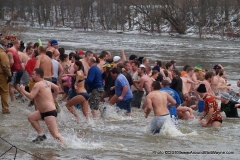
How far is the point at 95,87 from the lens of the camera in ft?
37.8

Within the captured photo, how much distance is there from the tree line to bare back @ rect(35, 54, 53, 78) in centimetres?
3134

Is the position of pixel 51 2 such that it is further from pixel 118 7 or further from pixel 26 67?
pixel 26 67

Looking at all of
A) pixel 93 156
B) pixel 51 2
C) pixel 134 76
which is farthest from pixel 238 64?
pixel 51 2

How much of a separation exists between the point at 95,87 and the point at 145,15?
5368 centimetres

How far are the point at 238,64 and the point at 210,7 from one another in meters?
30.9

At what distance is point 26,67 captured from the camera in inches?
499

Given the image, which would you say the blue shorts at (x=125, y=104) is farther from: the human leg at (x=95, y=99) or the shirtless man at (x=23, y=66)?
the shirtless man at (x=23, y=66)

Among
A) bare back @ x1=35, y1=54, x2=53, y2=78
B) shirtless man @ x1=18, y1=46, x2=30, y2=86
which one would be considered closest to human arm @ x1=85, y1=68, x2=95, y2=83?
bare back @ x1=35, y1=54, x2=53, y2=78

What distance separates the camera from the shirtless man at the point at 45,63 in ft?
38.8

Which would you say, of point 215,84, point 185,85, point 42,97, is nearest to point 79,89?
point 42,97

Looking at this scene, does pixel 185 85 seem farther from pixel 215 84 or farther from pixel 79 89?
pixel 79 89

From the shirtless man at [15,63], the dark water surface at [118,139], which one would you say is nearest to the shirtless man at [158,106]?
the dark water surface at [118,139]

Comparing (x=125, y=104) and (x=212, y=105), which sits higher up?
(x=212, y=105)

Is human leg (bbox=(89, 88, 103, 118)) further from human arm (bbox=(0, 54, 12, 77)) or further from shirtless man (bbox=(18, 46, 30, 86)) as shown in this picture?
shirtless man (bbox=(18, 46, 30, 86))
